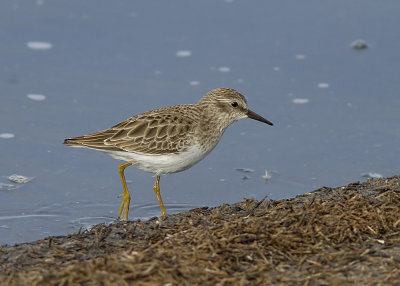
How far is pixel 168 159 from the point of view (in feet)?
26.7

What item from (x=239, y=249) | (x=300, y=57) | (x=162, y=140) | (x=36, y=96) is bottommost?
(x=239, y=249)

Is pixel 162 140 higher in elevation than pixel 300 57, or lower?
lower

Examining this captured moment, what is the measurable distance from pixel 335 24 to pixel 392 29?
98 centimetres

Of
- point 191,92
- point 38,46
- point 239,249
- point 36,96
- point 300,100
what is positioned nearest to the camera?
point 239,249

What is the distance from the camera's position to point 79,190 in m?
9.33

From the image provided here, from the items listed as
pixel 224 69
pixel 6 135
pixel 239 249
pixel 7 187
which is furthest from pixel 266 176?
pixel 239 249

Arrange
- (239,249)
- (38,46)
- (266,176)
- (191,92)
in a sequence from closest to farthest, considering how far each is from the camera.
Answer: (239,249) → (266,176) → (191,92) → (38,46)

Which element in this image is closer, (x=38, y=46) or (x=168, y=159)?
(x=168, y=159)

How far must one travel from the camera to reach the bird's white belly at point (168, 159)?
A: 8.12 meters

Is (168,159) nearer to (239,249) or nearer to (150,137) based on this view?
(150,137)

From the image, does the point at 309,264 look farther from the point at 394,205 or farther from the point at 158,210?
the point at 158,210

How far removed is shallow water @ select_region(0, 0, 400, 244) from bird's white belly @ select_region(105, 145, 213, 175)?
85 centimetres

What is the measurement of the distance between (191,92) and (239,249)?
18.6 feet

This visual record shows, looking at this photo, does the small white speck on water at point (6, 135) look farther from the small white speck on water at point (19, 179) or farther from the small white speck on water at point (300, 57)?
the small white speck on water at point (300, 57)
